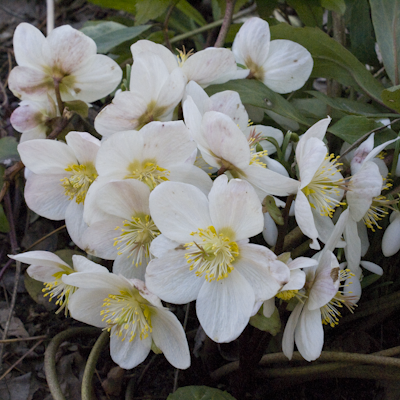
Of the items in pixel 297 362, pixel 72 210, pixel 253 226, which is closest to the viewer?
pixel 253 226

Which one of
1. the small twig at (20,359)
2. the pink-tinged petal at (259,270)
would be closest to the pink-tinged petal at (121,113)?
the pink-tinged petal at (259,270)

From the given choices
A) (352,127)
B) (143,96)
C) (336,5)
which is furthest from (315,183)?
(336,5)

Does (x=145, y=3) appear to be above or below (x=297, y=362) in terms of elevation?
above

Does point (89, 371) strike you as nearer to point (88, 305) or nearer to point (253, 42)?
point (88, 305)

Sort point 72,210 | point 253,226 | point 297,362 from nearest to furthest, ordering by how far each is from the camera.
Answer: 1. point 253,226
2. point 72,210
3. point 297,362

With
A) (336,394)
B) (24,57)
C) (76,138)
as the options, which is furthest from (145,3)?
(336,394)

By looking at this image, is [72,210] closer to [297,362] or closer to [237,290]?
[237,290]

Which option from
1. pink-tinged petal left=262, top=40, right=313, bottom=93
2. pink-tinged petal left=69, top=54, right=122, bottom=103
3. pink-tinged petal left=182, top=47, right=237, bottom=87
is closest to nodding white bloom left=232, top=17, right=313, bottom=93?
pink-tinged petal left=262, top=40, right=313, bottom=93
